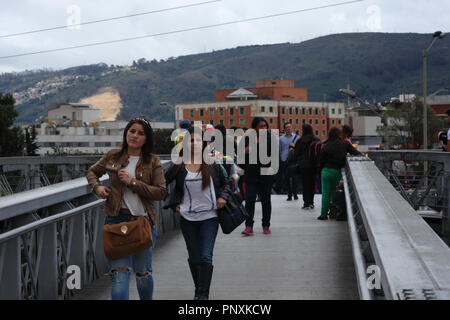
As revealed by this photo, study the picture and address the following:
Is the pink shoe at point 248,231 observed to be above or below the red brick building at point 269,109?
below

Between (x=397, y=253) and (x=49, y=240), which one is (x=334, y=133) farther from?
(x=397, y=253)

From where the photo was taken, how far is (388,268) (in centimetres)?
339

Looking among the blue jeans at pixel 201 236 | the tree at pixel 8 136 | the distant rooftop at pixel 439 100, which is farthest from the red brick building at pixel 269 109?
the blue jeans at pixel 201 236

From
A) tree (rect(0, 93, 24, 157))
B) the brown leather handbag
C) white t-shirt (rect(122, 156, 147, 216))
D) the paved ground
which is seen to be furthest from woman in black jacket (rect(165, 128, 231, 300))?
tree (rect(0, 93, 24, 157))

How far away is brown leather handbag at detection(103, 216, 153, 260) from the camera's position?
514 cm

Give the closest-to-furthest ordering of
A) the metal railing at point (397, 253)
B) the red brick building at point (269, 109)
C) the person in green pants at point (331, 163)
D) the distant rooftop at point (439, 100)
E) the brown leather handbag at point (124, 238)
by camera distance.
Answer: the metal railing at point (397, 253) → the brown leather handbag at point (124, 238) → the person in green pants at point (331, 163) → the distant rooftop at point (439, 100) → the red brick building at point (269, 109)

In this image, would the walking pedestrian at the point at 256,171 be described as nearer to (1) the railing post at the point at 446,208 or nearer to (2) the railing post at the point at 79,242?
(1) the railing post at the point at 446,208

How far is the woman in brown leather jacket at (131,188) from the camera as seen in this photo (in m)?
5.20

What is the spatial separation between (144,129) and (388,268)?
8.38 feet

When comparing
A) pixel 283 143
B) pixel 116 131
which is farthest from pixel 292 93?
pixel 283 143

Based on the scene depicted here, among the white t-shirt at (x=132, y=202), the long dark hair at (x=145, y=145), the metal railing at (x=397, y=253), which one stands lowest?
the metal railing at (x=397, y=253)

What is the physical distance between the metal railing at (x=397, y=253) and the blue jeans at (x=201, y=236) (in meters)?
1.26

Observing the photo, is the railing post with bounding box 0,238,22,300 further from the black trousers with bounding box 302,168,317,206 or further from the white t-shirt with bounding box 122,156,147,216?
the black trousers with bounding box 302,168,317,206

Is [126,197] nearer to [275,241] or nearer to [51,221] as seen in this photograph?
[51,221]
